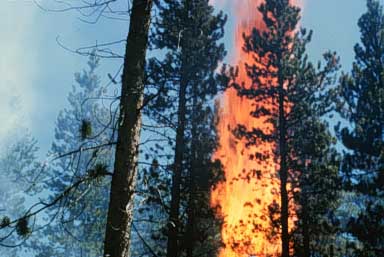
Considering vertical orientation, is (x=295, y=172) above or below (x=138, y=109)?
above

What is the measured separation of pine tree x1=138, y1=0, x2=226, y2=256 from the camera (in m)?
18.0

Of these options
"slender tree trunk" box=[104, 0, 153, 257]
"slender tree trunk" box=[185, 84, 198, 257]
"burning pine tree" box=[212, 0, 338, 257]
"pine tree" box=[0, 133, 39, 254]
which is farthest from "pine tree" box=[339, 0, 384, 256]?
"pine tree" box=[0, 133, 39, 254]

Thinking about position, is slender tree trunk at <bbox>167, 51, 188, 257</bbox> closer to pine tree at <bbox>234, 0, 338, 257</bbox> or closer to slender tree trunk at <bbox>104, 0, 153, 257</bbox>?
pine tree at <bbox>234, 0, 338, 257</bbox>

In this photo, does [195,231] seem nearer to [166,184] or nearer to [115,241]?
[166,184]

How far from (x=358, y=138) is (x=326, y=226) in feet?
16.3

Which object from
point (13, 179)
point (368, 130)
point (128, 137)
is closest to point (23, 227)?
point (128, 137)

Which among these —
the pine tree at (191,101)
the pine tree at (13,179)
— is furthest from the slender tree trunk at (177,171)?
the pine tree at (13,179)

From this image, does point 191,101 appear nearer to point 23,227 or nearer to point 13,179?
point 23,227

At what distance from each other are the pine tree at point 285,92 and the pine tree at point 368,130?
157cm

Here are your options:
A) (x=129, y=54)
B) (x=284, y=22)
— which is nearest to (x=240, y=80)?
(x=284, y=22)

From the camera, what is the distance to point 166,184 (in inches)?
706

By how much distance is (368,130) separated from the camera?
2119 centimetres

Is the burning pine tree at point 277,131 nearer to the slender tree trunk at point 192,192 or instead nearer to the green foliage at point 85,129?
the slender tree trunk at point 192,192

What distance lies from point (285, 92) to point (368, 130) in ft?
15.5
